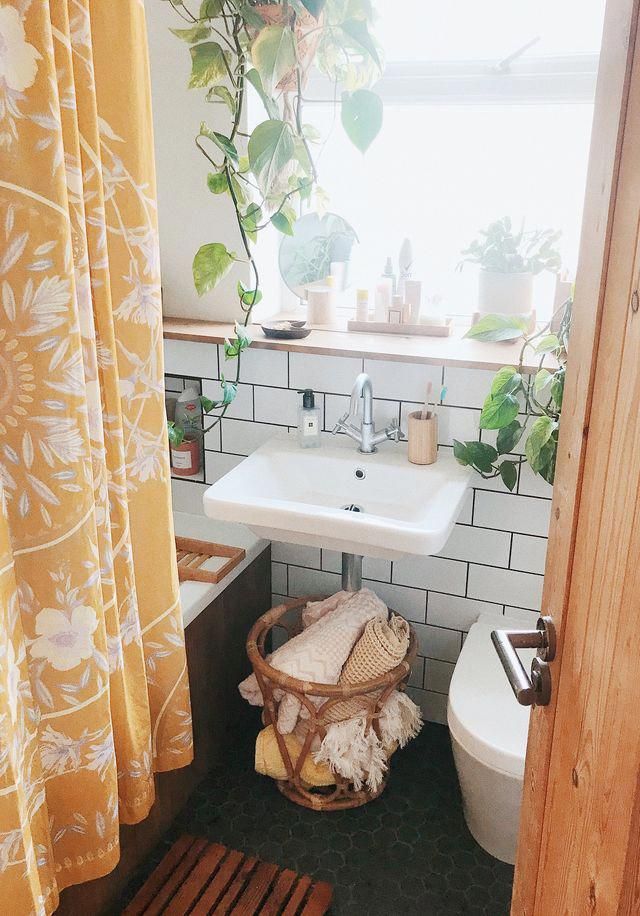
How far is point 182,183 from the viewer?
6.97 feet

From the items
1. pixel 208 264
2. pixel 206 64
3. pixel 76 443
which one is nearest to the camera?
pixel 76 443

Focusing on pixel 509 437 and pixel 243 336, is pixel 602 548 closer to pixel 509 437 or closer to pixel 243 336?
pixel 509 437

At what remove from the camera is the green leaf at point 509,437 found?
179 cm

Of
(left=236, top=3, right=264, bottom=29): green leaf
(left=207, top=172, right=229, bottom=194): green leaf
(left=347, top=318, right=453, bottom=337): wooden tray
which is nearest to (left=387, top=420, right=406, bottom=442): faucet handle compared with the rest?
(left=347, top=318, right=453, bottom=337): wooden tray

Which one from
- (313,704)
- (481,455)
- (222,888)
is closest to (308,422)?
(481,455)

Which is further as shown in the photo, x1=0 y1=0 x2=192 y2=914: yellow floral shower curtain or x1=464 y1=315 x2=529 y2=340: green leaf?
x1=464 y1=315 x2=529 y2=340: green leaf

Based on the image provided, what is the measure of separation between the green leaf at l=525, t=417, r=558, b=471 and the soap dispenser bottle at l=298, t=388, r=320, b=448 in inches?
22.9

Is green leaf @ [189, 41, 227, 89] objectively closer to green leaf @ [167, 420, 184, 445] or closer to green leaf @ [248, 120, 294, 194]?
green leaf @ [248, 120, 294, 194]

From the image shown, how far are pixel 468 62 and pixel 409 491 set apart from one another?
3.51ft

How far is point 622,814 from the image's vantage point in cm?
71

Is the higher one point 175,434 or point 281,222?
point 281,222

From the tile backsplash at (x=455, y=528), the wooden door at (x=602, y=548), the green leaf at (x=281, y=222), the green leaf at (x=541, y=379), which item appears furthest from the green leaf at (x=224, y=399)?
the wooden door at (x=602, y=548)

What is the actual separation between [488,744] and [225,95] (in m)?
1.56

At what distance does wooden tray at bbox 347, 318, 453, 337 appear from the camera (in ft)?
6.83
